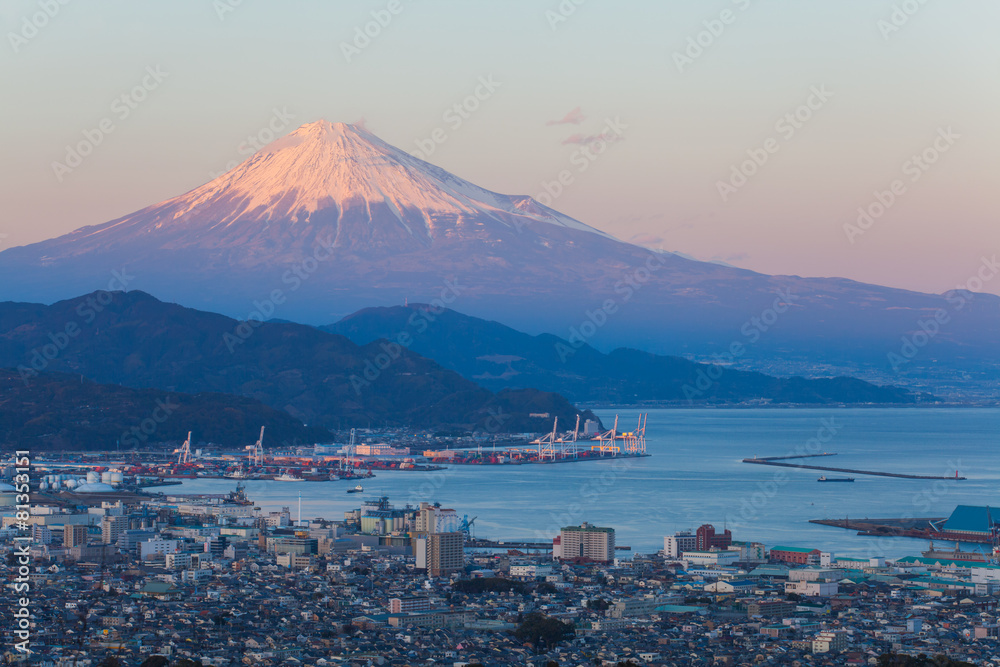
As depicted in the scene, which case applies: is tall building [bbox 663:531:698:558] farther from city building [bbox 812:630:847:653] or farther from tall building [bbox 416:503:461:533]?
city building [bbox 812:630:847:653]

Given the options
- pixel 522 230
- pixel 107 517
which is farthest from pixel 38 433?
pixel 522 230

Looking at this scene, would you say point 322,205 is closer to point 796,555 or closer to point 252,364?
point 252,364

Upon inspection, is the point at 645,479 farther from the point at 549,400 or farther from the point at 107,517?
the point at 549,400

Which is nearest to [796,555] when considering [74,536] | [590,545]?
[590,545]

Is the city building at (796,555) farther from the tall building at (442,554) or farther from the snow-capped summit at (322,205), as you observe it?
the snow-capped summit at (322,205)

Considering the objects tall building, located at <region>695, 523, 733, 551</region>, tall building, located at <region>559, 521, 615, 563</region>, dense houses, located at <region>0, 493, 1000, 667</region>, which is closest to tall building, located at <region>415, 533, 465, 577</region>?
dense houses, located at <region>0, 493, 1000, 667</region>

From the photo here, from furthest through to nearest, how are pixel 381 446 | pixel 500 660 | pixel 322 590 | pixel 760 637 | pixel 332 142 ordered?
pixel 332 142 < pixel 381 446 < pixel 322 590 < pixel 760 637 < pixel 500 660
